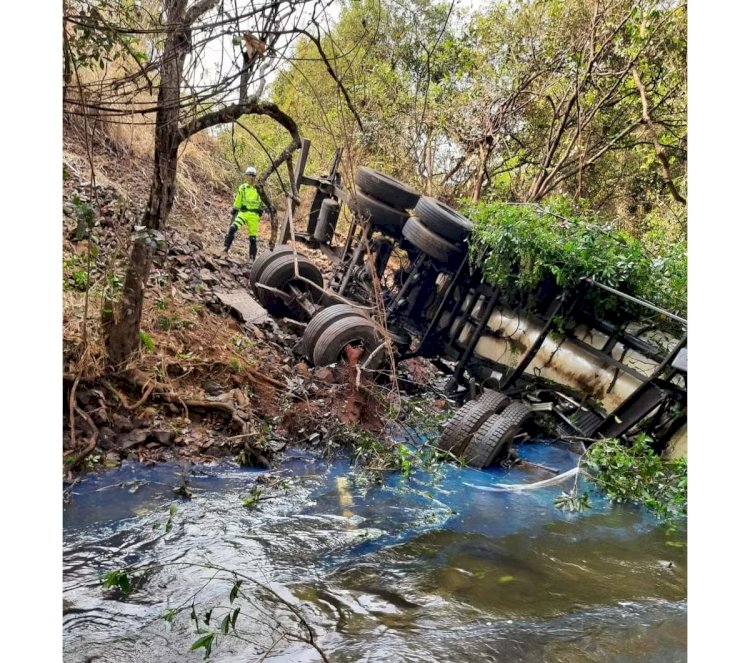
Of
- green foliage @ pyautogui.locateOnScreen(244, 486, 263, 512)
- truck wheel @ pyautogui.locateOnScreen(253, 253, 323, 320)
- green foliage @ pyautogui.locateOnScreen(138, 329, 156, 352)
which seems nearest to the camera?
green foliage @ pyautogui.locateOnScreen(244, 486, 263, 512)

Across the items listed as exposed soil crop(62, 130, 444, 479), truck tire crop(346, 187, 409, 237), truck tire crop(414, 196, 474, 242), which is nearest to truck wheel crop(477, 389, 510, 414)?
exposed soil crop(62, 130, 444, 479)

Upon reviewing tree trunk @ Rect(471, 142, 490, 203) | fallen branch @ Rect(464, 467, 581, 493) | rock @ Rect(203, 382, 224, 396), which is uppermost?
tree trunk @ Rect(471, 142, 490, 203)

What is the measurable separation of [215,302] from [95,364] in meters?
3.14

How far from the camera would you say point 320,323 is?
709 centimetres

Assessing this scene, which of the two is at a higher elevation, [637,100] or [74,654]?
[637,100]

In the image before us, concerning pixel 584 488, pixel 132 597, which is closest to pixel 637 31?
pixel 584 488

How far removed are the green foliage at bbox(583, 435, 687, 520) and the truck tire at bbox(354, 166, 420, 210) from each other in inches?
161

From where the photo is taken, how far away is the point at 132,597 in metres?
3.05

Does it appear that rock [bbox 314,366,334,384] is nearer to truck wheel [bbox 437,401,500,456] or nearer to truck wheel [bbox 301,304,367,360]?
truck wheel [bbox 301,304,367,360]

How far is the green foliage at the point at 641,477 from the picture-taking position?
16.0 ft

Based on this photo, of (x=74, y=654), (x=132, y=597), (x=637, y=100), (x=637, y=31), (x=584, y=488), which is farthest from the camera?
(x=637, y=100)

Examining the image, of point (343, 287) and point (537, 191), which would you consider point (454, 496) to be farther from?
point (537, 191)

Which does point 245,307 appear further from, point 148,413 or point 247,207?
point 148,413

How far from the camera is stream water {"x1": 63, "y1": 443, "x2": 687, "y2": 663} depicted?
286 cm
